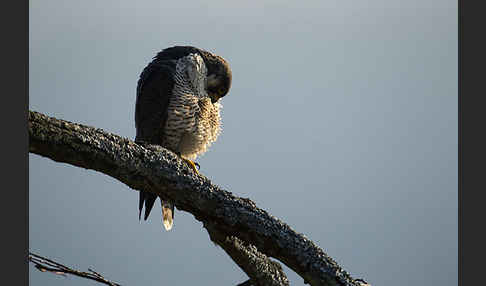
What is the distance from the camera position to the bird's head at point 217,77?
446cm

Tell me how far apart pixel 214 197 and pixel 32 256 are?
2.21 feet

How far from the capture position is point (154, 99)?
415 cm

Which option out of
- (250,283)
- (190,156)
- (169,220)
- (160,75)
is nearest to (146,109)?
(160,75)

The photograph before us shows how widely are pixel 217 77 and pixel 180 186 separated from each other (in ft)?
8.43

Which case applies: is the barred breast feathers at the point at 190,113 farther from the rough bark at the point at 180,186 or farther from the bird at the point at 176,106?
the rough bark at the point at 180,186

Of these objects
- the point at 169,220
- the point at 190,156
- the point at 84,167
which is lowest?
the point at 84,167

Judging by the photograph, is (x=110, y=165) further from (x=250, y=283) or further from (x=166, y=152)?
(x=250, y=283)

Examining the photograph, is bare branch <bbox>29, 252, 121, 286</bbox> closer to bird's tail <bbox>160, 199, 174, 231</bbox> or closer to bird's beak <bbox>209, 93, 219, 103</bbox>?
bird's tail <bbox>160, 199, 174, 231</bbox>

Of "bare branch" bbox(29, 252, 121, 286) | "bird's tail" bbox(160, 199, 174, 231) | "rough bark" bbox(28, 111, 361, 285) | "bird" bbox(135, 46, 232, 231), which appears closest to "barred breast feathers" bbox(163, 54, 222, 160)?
"bird" bbox(135, 46, 232, 231)

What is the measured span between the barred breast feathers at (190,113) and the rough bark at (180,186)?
2.04 m

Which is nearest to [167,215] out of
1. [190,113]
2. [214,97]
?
[190,113]

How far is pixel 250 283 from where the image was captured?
256 centimetres

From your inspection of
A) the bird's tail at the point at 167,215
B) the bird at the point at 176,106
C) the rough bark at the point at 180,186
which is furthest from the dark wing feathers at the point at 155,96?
the rough bark at the point at 180,186

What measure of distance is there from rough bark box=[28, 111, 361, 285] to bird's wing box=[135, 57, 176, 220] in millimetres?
2059
